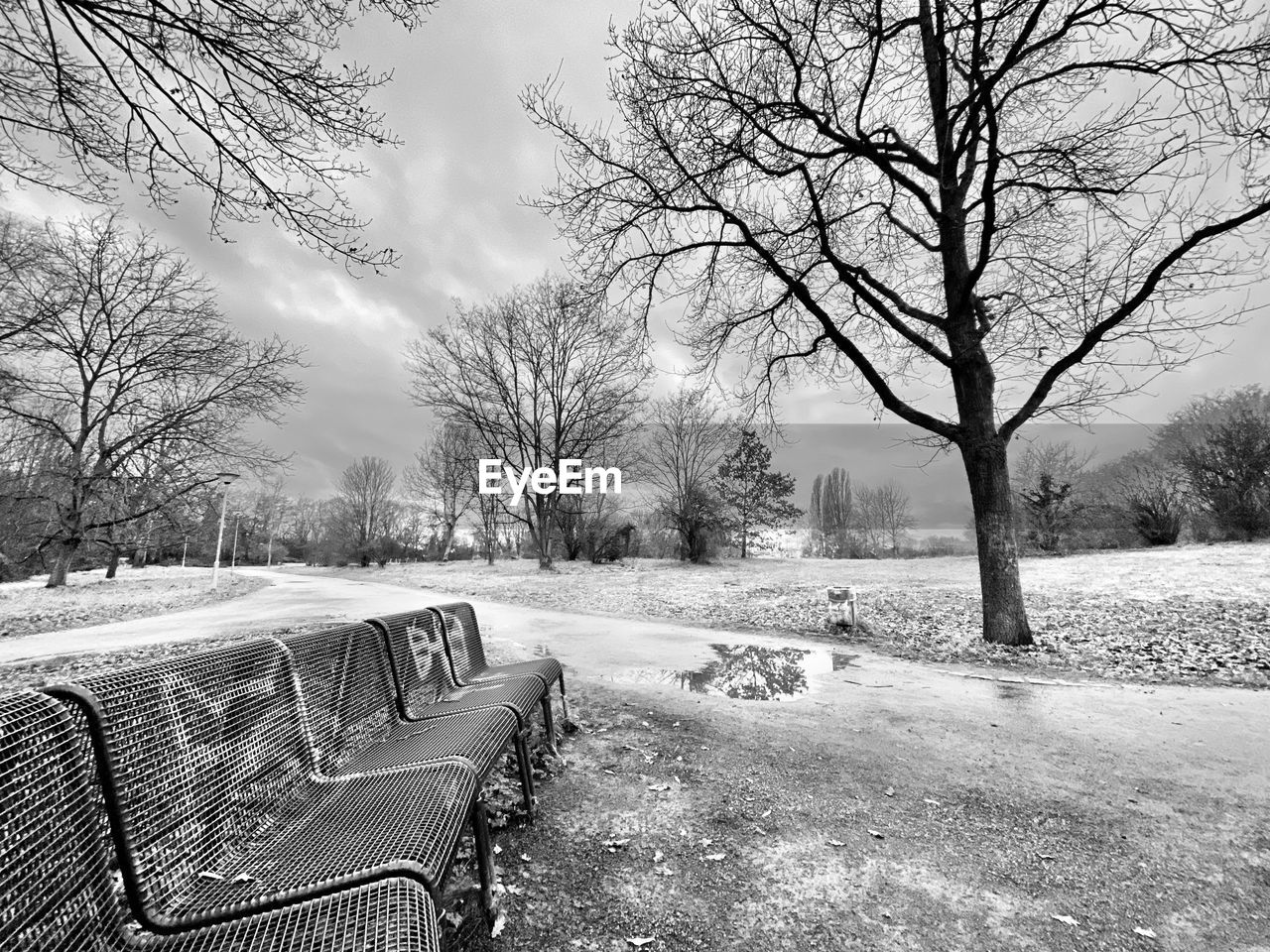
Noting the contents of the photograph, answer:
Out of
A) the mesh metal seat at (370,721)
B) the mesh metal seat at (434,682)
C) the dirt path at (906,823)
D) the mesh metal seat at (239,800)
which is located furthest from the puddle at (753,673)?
the mesh metal seat at (239,800)

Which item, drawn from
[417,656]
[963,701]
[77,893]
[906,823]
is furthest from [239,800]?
[963,701]

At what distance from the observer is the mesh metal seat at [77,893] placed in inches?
45.0

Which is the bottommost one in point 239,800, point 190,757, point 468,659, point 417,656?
point 468,659

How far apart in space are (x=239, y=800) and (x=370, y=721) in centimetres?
109

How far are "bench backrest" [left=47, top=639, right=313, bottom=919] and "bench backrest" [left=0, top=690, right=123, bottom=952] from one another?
0.18 feet

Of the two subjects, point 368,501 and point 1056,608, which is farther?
point 368,501

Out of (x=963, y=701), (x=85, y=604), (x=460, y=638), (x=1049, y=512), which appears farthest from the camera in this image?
(x=1049, y=512)

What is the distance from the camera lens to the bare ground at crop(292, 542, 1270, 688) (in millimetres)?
6539

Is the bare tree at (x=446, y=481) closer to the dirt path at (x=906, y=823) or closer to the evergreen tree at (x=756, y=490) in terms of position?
the evergreen tree at (x=756, y=490)

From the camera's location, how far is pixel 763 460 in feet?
113

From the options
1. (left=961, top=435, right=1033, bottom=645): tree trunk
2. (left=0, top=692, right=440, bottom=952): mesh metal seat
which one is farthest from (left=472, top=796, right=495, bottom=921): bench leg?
(left=961, top=435, right=1033, bottom=645): tree trunk

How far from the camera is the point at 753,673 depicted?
19.8 feet

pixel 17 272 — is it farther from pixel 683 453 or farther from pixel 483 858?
pixel 683 453

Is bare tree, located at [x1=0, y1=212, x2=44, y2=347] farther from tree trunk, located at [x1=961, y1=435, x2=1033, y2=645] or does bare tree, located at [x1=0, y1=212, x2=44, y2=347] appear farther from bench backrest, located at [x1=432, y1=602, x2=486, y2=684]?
tree trunk, located at [x1=961, y1=435, x2=1033, y2=645]
